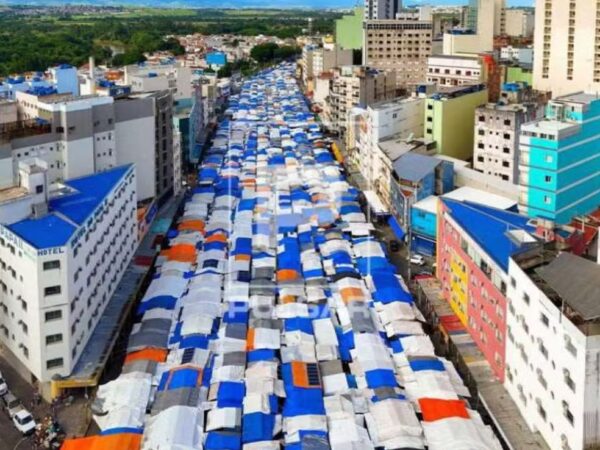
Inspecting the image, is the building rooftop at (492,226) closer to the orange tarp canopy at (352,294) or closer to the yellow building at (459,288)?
the yellow building at (459,288)

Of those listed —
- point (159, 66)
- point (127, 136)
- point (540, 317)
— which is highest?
point (159, 66)

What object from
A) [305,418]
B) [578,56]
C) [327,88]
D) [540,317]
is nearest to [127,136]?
[305,418]

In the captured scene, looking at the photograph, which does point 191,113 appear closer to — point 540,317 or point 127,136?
point 127,136

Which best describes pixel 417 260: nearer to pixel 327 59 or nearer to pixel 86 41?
pixel 327 59

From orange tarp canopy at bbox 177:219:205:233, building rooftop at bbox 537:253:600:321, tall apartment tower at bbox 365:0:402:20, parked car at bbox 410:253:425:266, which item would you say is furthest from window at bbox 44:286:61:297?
tall apartment tower at bbox 365:0:402:20

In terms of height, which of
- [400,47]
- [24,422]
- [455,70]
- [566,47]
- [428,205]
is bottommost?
[24,422]

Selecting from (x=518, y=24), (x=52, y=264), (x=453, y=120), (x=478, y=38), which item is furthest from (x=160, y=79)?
(x=518, y=24)

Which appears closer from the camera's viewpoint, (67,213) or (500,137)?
(67,213)
